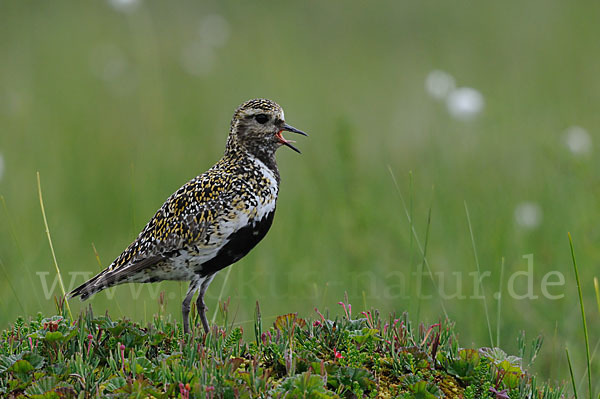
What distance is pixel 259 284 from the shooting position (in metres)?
7.02

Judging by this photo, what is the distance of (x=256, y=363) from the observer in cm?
306

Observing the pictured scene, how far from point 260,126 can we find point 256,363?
1768mm

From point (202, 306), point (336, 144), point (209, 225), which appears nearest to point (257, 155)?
point (209, 225)

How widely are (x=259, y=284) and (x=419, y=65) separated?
9814 millimetres

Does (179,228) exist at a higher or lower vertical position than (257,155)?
lower

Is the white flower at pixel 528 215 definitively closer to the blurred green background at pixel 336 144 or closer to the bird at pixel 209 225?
the blurred green background at pixel 336 144

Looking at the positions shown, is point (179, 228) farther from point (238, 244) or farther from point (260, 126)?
point (260, 126)

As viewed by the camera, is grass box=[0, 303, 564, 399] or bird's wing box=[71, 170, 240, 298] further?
bird's wing box=[71, 170, 240, 298]

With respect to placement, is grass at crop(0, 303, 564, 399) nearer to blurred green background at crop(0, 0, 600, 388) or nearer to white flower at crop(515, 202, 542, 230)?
blurred green background at crop(0, 0, 600, 388)

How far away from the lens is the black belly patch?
4113 millimetres

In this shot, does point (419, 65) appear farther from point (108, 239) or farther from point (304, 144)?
point (108, 239)

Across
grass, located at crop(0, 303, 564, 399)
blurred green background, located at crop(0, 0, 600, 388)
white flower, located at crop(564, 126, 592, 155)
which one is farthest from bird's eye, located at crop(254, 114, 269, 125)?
white flower, located at crop(564, 126, 592, 155)

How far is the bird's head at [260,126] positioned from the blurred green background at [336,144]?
2.60 ft

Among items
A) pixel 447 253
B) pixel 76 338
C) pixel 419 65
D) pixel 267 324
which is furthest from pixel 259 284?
pixel 419 65
